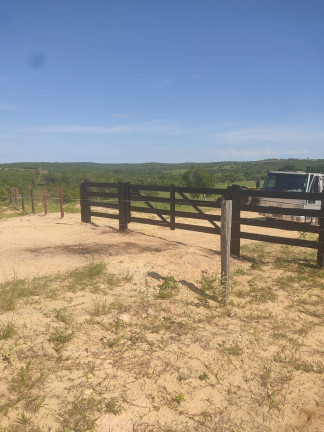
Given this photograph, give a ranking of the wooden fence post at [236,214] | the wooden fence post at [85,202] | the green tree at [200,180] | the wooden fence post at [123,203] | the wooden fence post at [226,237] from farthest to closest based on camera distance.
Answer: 1. the green tree at [200,180]
2. the wooden fence post at [85,202]
3. the wooden fence post at [123,203]
4. the wooden fence post at [236,214]
5. the wooden fence post at [226,237]

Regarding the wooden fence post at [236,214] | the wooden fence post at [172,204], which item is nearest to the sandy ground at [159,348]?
the wooden fence post at [236,214]

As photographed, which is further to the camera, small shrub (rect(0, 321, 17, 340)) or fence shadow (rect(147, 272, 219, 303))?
fence shadow (rect(147, 272, 219, 303))

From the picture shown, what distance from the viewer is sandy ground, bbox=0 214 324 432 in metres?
2.85

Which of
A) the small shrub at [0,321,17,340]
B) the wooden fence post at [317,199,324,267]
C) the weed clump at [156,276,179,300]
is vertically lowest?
the weed clump at [156,276,179,300]

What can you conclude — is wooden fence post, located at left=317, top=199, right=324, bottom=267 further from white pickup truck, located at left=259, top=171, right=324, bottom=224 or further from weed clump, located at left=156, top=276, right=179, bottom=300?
white pickup truck, located at left=259, top=171, right=324, bottom=224

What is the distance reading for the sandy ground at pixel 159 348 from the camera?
2850 mm

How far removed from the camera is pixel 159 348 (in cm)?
378

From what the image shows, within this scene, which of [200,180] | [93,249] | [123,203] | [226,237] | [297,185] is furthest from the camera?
[200,180]

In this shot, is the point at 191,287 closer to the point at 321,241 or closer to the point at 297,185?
the point at 321,241

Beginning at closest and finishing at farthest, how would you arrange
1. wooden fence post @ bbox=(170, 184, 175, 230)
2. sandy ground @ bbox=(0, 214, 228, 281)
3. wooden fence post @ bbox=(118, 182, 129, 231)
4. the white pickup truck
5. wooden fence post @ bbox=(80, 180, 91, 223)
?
sandy ground @ bbox=(0, 214, 228, 281)
wooden fence post @ bbox=(170, 184, 175, 230)
wooden fence post @ bbox=(118, 182, 129, 231)
wooden fence post @ bbox=(80, 180, 91, 223)
the white pickup truck

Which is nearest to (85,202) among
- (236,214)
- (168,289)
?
(236,214)

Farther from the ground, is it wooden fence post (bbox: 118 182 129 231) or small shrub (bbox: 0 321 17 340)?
wooden fence post (bbox: 118 182 129 231)

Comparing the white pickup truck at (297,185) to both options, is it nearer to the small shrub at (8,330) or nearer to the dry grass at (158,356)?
the dry grass at (158,356)

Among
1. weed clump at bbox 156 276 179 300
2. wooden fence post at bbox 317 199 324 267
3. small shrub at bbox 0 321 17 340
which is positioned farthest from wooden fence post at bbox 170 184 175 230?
small shrub at bbox 0 321 17 340
